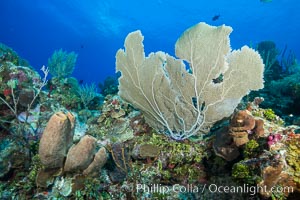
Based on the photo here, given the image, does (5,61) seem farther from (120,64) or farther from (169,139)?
(169,139)

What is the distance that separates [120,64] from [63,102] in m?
3.59

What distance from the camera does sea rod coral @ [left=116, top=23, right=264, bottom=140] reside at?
12.6ft

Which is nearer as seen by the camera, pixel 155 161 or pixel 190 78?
pixel 190 78

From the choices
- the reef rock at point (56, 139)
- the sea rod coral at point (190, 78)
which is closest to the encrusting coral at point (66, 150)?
the reef rock at point (56, 139)

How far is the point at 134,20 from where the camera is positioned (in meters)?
53.8

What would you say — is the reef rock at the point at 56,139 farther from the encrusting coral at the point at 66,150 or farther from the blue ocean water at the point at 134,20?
the blue ocean water at the point at 134,20

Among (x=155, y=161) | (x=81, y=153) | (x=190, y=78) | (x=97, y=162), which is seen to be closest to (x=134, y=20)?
(x=190, y=78)

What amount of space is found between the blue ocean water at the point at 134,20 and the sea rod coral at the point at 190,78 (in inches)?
1515

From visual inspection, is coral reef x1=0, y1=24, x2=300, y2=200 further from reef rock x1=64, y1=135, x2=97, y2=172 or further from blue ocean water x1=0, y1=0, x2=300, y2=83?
blue ocean water x1=0, y1=0, x2=300, y2=83

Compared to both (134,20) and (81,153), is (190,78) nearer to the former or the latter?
(81,153)

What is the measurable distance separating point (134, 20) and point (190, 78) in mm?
53225

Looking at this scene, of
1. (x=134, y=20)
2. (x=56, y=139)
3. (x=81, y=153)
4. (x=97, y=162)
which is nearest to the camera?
(x=56, y=139)

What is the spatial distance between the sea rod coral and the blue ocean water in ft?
126

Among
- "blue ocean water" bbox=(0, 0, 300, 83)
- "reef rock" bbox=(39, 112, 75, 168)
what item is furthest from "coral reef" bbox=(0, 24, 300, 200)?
"blue ocean water" bbox=(0, 0, 300, 83)
